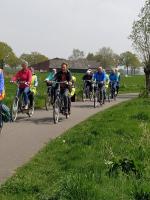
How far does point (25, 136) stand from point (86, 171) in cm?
482

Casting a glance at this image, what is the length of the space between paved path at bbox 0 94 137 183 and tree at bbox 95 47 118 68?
434ft

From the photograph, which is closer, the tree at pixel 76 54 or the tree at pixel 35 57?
the tree at pixel 35 57

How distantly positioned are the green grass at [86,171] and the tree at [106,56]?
13798 centimetres

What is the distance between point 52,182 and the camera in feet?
22.6

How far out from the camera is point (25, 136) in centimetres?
1195

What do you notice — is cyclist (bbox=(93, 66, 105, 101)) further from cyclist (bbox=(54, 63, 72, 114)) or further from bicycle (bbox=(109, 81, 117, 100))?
cyclist (bbox=(54, 63, 72, 114))

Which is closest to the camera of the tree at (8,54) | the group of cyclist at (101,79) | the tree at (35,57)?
the group of cyclist at (101,79)

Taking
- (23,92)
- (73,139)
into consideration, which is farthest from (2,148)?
(23,92)

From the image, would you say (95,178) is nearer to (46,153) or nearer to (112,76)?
(46,153)

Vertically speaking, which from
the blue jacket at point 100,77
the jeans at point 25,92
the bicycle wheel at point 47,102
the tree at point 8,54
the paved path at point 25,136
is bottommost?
the paved path at point 25,136

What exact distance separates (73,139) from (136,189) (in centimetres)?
479

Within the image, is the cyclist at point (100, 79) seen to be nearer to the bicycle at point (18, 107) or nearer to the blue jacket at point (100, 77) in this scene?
the blue jacket at point (100, 77)

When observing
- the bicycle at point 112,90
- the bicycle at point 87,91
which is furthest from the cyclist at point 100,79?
the bicycle at point 112,90

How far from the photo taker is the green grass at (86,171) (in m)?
6.05
